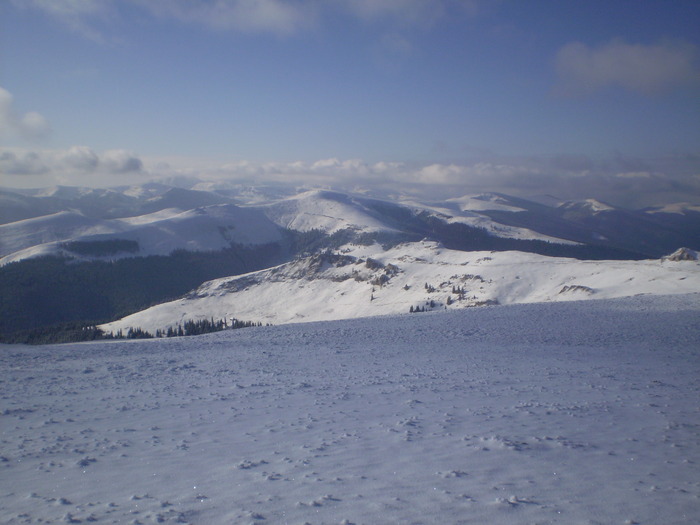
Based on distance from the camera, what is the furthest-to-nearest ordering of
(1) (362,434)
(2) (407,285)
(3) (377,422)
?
(2) (407,285) < (3) (377,422) < (1) (362,434)

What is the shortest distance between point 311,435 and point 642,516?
558 centimetres

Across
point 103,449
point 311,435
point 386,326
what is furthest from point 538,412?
point 386,326

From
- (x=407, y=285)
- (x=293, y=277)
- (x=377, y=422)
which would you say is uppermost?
(x=377, y=422)

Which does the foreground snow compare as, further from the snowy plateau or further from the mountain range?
the mountain range

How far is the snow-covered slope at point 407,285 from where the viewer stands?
60.8 meters

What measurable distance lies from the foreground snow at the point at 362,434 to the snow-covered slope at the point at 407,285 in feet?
141

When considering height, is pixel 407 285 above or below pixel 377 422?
below

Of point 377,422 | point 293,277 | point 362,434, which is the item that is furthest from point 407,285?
point 362,434

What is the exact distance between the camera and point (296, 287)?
106 m

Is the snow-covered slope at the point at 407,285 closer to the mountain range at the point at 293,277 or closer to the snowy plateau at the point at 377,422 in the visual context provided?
the mountain range at the point at 293,277

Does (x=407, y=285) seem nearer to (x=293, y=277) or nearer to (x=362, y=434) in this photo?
(x=293, y=277)

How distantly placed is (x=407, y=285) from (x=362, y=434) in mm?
81930

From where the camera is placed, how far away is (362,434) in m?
8.78

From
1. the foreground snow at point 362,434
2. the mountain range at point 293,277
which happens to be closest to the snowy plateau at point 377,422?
the foreground snow at point 362,434
